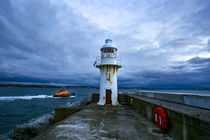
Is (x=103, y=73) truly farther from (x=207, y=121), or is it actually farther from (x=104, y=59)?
(x=207, y=121)

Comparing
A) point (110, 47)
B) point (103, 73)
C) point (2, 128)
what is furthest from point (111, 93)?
point (2, 128)

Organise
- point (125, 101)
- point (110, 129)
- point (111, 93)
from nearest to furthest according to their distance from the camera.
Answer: point (110, 129) → point (111, 93) → point (125, 101)

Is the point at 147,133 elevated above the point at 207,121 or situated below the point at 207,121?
below

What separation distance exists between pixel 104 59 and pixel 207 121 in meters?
9.93

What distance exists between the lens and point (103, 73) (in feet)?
39.2

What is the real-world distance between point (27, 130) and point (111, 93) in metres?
7.19

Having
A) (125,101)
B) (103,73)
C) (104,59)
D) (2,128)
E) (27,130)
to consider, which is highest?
(104,59)

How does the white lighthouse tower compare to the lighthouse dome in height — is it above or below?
Answer: below

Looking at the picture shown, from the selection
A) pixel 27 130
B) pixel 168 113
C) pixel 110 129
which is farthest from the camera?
pixel 27 130

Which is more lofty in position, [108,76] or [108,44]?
[108,44]

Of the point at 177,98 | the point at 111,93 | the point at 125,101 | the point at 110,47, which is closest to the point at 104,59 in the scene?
the point at 110,47

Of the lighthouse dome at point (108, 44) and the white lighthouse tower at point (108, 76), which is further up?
the lighthouse dome at point (108, 44)

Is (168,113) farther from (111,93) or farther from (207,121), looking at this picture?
(111,93)

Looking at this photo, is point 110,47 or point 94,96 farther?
point 94,96
